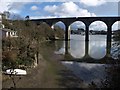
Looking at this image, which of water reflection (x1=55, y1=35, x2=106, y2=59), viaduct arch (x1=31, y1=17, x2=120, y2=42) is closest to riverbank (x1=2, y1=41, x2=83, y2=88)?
water reflection (x1=55, y1=35, x2=106, y2=59)

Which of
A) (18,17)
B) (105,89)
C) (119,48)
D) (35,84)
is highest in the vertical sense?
(18,17)

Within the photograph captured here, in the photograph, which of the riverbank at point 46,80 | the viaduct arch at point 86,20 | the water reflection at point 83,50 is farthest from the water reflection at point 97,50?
the riverbank at point 46,80

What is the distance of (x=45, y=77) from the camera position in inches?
546

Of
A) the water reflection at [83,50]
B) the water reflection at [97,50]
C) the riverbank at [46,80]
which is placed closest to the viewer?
the riverbank at [46,80]

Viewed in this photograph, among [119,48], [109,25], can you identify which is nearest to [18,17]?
[109,25]

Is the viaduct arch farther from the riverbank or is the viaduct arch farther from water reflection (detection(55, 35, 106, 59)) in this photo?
the riverbank

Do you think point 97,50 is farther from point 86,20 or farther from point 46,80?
point 46,80

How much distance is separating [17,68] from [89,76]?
409 cm

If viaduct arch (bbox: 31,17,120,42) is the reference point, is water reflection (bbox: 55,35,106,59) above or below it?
below

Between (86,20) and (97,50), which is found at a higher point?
(86,20)

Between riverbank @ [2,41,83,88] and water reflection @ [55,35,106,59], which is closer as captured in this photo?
riverbank @ [2,41,83,88]

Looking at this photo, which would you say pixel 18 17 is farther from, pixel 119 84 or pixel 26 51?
pixel 119 84

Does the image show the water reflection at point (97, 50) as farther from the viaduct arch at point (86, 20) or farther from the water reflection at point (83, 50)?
the viaduct arch at point (86, 20)

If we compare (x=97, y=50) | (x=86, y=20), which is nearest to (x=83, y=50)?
(x=97, y=50)
